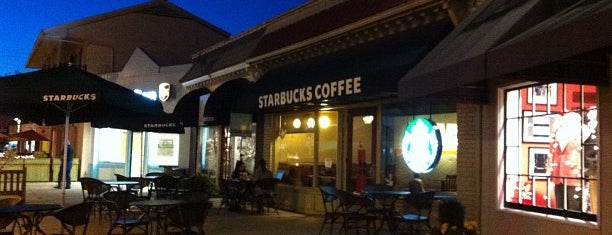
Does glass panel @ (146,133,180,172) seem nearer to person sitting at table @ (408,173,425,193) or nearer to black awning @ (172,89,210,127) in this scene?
black awning @ (172,89,210,127)

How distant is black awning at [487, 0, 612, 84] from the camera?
4500 millimetres

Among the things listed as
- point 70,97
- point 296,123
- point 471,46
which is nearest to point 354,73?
point 471,46

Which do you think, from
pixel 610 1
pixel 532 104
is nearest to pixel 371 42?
pixel 532 104

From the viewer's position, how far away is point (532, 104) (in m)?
7.94

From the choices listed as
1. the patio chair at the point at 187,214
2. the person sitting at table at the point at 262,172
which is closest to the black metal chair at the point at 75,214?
the patio chair at the point at 187,214

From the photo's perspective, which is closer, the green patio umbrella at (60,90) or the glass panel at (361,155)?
the green patio umbrella at (60,90)

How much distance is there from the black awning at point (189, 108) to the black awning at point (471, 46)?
1079 centimetres

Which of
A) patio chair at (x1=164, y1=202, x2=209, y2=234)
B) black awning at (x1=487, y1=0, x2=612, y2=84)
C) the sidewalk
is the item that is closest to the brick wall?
the sidewalk

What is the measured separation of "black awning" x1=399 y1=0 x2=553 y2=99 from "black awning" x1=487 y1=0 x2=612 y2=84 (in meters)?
0.33

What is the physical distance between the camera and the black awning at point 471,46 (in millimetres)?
6074

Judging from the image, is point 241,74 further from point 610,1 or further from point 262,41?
point 610,1

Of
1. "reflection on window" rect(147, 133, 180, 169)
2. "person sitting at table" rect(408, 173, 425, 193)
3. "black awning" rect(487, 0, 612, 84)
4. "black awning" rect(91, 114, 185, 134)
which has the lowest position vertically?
"person sitting at table" rect(408, 173, 425, 193)

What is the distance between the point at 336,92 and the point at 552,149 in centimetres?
409

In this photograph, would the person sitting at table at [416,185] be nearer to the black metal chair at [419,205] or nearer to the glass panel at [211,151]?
the black metal chair at [419,205]
